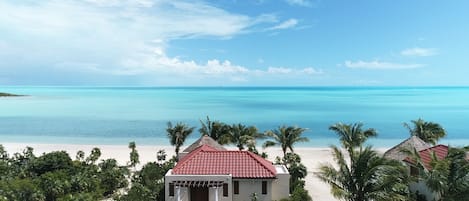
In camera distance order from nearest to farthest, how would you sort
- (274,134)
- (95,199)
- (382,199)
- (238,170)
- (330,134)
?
(382,199), (95,199), (238,170), (274,134), (330,134)

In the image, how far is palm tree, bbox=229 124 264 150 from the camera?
28.8m

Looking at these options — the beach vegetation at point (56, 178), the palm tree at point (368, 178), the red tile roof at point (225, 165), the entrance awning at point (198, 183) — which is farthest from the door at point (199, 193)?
the palm tree at point (368, 178)

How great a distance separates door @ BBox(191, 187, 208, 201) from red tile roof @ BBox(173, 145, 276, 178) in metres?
0.83

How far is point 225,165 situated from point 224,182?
125 centimetres

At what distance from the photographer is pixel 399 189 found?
46.7 ft

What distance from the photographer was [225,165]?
66.7ft

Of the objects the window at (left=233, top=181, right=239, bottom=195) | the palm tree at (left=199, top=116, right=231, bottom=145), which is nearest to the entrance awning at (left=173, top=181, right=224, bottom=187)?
the window at (left=233, top=181, right=239, bottom=195)

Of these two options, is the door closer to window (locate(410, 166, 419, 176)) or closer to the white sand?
the white sand

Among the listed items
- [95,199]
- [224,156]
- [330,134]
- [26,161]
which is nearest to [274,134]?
[224,156]

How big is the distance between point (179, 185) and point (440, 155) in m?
14.2

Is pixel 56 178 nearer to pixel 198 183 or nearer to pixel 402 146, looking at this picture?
pixel 198 183

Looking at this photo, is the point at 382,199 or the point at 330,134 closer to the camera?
the point at 382,199

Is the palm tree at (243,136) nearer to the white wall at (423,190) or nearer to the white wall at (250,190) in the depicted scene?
the white wall at (250,190)

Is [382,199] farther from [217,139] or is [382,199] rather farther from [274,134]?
[217,139]
